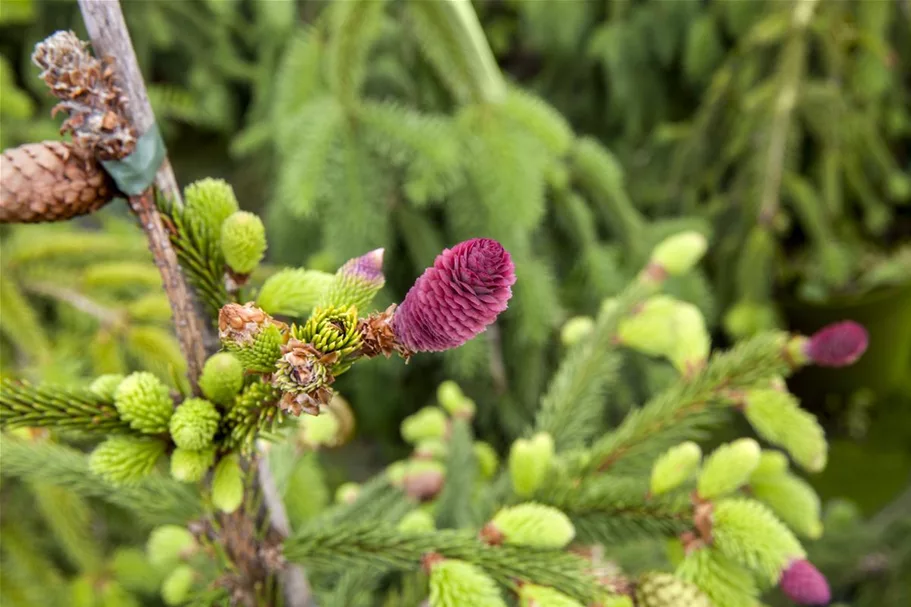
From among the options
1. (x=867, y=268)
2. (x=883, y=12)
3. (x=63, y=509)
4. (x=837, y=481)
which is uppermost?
(x=883, y=12)

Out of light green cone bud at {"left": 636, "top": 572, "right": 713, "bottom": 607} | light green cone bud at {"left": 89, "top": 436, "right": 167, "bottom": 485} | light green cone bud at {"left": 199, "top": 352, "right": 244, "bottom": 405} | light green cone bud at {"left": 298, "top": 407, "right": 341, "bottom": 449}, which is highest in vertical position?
light green cone bud at {"left": 199, "top": 352, "right": 244, "bottom": 405}

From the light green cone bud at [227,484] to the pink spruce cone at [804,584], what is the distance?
0.55 metres

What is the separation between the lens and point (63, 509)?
1334 millimetres

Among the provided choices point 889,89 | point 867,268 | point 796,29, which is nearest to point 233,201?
point 796,29

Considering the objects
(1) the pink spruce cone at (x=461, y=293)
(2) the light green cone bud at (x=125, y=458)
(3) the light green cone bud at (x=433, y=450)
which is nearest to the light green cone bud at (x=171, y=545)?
(2) the light green cone bud at (x=125, y=458)

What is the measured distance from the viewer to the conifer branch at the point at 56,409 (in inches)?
22.9

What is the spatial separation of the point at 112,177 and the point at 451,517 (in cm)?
67

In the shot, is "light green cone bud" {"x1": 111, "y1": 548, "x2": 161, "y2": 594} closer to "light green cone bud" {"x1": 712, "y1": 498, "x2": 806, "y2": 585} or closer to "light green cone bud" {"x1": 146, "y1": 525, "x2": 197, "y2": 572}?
"light green cone bud" {"x1": 146, "y1": 525, "x2": 197, "y2": 572}

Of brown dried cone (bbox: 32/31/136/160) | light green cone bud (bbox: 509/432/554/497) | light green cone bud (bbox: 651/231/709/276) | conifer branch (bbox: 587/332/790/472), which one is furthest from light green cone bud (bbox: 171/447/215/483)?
light green cone bud (bbox: 651/231/709/276)

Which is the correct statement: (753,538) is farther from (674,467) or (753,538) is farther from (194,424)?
(194,424)

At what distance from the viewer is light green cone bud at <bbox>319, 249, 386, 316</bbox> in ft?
1.64

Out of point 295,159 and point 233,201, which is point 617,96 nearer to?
point 295,159

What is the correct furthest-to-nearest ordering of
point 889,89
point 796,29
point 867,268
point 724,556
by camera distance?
1. point 867,268
2. point 889,89
3. point 796,29
4. point 724,556

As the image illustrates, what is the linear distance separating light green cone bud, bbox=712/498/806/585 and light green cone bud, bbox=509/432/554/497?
198mm
